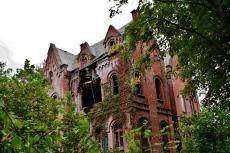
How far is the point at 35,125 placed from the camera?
427cm

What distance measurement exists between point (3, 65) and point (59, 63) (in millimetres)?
6795

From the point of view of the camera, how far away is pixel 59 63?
33750 millimetres

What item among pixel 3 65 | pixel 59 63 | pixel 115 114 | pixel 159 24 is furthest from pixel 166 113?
pixel 159 24

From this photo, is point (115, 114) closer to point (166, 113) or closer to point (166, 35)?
point (166, 113)

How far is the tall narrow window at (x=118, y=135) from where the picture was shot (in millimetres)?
26577

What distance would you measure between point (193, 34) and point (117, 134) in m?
15.2

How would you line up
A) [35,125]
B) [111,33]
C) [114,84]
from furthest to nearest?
1. [111,33]
2. [114,84]
3. [35,125]

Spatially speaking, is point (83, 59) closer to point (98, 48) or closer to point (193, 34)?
point (98, 48)

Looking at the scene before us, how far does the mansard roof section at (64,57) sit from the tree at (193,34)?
63.1 feet

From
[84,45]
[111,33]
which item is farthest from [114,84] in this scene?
[84,45]

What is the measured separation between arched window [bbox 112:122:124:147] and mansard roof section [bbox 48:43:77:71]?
8848 mm

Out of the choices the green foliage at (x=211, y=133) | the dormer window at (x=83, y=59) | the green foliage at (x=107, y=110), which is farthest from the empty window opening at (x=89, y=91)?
the green foliage at (x=211, y=133)

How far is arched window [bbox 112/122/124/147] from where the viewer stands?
26.6m

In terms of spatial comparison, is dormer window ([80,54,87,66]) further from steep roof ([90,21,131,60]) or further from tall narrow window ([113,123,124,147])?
tall narrow window ([113,123,124,147])
